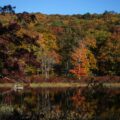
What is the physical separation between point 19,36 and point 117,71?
63.5m

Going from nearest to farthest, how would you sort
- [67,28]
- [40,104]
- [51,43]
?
[40,104] → [51,43] → [67,28]

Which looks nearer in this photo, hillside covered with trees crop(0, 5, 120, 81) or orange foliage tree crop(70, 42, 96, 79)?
hillside covered with trees crop(0, 5, 120, 81)

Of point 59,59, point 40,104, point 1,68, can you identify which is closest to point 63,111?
point 40,104

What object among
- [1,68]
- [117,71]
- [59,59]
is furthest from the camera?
[59,59]

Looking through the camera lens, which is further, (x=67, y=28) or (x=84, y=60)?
(x=67, y=28)

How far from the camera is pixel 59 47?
90.9 metres

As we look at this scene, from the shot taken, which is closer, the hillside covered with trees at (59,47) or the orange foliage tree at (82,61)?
the hillside covered with trees at (59,47)

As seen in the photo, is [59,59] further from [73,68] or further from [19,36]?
[19,36]

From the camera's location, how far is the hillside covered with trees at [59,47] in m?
12.7

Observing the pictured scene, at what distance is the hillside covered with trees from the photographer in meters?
12.7

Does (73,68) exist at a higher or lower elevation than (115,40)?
lower

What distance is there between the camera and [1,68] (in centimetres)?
1240

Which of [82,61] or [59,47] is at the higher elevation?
[59,47]

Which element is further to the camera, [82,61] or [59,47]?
[59,47]
